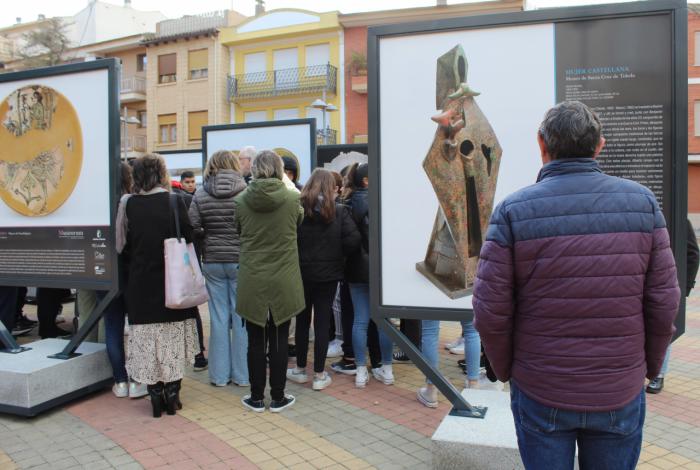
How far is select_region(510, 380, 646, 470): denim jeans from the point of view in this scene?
209cm

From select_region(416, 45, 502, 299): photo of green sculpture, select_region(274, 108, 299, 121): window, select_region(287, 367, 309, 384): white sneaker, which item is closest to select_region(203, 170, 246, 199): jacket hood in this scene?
select_region(287, 367, 309, 384): white sneaker

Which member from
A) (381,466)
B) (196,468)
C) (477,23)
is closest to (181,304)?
(196,468)

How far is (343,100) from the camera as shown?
32.9 m

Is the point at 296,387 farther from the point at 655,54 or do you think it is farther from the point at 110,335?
A: the point at 655,54

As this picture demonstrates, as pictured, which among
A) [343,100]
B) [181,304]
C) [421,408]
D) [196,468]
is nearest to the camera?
[196,468]

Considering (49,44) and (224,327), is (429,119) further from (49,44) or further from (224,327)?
(49,44)

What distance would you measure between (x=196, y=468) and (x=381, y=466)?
3.59 ft

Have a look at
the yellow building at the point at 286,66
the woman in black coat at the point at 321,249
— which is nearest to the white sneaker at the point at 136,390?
the woman in black coat at the point at 321,249

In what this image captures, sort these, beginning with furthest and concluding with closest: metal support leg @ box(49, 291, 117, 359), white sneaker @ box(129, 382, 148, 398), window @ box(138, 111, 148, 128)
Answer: window @ box(138, 111, 148, 128) < white sneaker @ box(129, 382, 148, 398) < metal support leg @ box(49, 291, 117, 359)

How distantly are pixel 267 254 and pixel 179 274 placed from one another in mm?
649

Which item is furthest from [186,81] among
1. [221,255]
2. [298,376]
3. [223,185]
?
[298,376]

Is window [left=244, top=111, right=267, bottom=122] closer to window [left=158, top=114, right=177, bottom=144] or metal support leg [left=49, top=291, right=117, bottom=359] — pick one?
window [left=158, top=114, right=177, bottom=144]

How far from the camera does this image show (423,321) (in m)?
4.65

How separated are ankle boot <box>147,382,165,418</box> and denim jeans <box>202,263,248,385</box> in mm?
781
